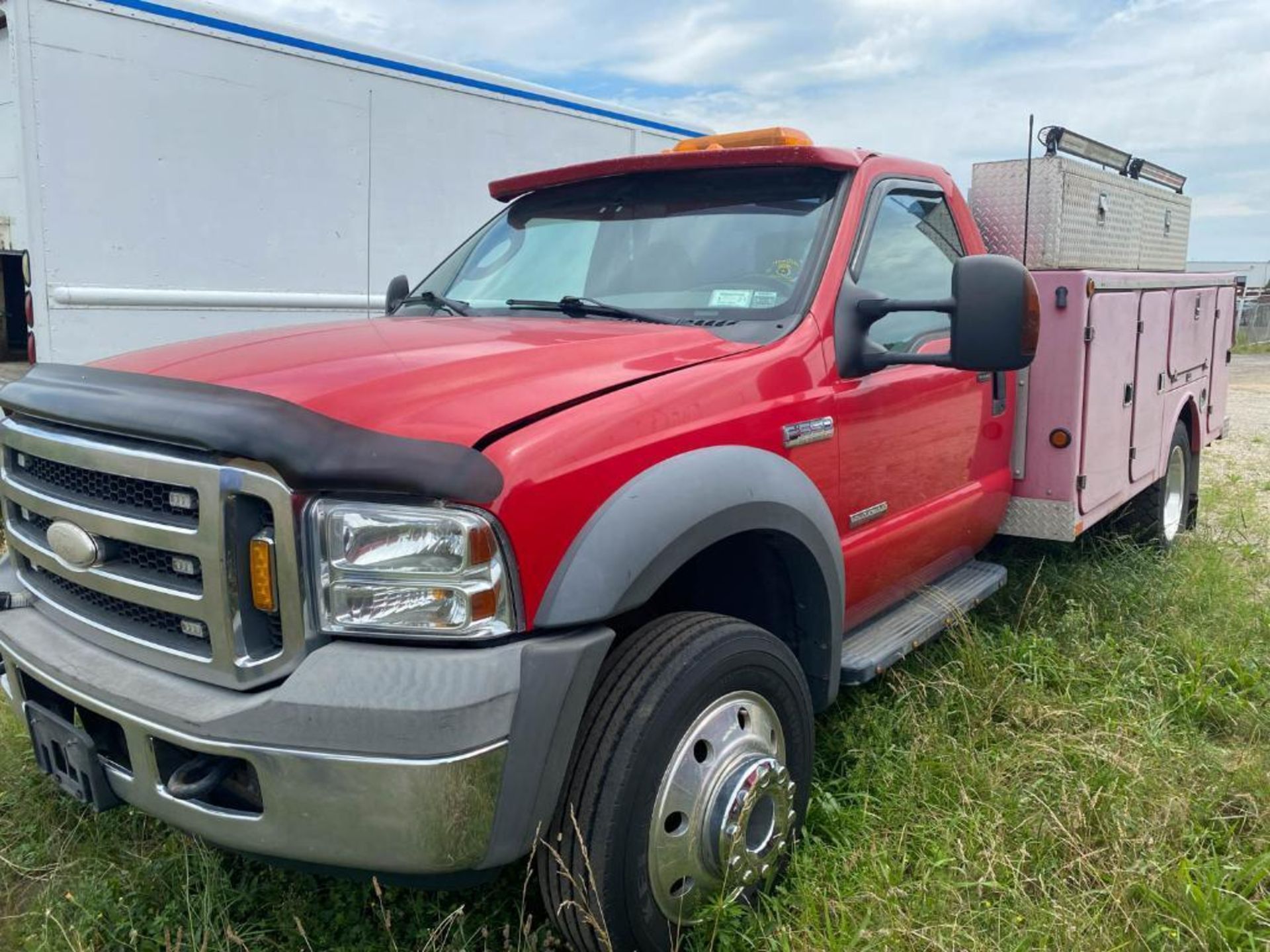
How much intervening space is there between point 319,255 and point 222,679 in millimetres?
4599

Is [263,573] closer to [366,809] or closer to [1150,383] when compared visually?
[366,809]

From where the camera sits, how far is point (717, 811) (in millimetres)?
2359

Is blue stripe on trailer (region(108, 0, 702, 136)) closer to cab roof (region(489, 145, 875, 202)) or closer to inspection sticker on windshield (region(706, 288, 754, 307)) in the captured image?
cab roof (region(489, 145, 875, 202))

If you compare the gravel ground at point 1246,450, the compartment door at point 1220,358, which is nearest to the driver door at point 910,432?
the compartment door at point 1220,358

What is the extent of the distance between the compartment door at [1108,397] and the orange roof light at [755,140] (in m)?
1.52

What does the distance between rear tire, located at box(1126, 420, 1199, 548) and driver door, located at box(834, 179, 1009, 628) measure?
77.6 inches

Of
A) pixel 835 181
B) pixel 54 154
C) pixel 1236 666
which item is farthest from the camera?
pixel 54 154

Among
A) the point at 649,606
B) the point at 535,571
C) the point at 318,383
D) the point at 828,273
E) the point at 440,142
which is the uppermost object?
the point at 440,142

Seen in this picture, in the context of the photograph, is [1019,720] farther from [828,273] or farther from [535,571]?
[535,571]

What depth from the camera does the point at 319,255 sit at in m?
6.15

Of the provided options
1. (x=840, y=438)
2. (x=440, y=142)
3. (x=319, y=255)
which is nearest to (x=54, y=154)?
(x=319, y=255)

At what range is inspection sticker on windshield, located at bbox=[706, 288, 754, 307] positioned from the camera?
304 centimetres

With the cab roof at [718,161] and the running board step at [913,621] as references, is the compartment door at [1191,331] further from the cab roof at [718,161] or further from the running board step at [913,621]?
the cab roof at [718,161]

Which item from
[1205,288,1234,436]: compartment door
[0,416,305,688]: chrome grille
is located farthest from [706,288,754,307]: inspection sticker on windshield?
[1205,288,1234,436]: compartment door
